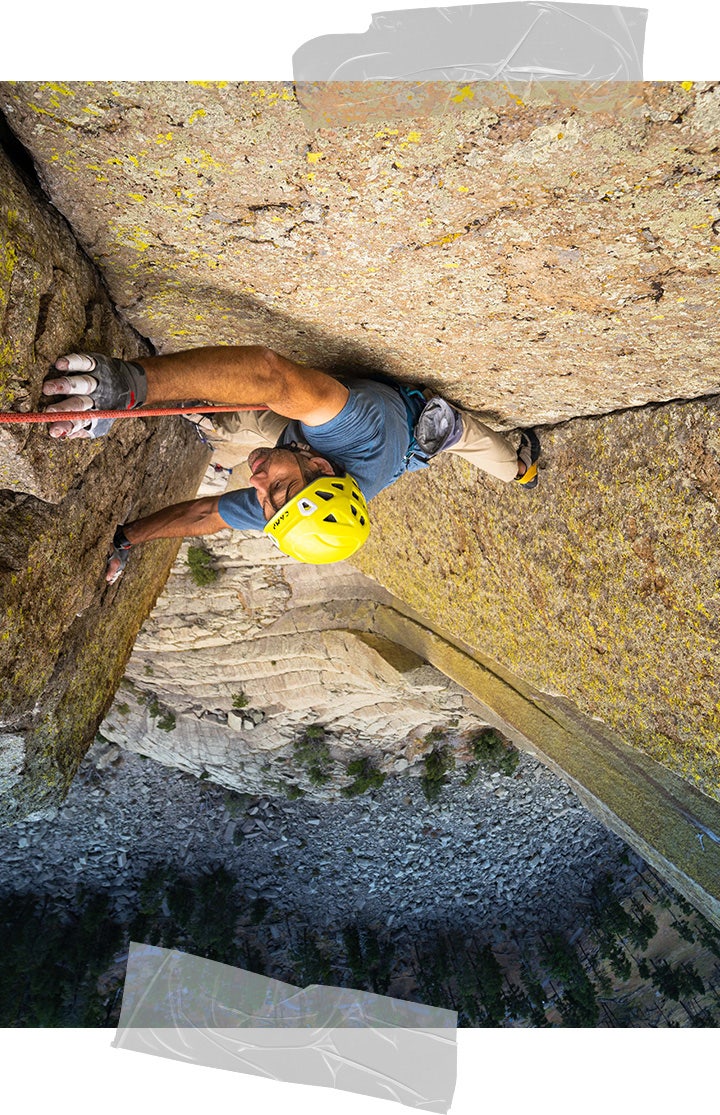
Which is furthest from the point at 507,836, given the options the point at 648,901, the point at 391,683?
the point at 391,683

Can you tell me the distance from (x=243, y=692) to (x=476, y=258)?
241 inches

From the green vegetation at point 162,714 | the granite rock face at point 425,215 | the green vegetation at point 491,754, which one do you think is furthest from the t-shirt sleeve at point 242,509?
the green vegetation at point 491,754

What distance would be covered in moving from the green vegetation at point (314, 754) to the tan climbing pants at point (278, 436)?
3.77 m

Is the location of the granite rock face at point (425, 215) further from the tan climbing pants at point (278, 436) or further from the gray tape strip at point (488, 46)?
the tan climbing pants at point (278, 436)

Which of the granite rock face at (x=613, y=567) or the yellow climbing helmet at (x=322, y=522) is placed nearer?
the granite rock face at (x=613, y=567)

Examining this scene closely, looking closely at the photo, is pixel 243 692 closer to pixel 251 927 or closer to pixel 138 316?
pixel 251 927

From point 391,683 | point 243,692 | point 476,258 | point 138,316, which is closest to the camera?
point 476,258

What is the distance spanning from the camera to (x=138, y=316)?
3.08 meters

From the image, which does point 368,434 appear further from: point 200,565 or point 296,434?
point 200,565

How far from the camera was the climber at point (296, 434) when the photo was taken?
239 cm

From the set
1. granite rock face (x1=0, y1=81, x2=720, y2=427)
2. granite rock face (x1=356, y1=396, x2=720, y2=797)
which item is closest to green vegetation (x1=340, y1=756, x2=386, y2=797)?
granite rock face (x1=356, y1=396, x2=720, y2=797)
